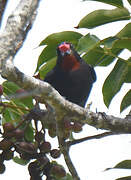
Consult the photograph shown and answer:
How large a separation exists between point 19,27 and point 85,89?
72.6 inches

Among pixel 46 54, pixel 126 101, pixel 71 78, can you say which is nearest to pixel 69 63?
pixel 71 78

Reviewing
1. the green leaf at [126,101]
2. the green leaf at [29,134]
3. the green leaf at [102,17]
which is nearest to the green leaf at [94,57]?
the green leaf at [102,17]

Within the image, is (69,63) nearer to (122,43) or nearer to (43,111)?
(122,43)

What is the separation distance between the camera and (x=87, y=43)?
2705 mm

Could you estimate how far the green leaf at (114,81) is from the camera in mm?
3091

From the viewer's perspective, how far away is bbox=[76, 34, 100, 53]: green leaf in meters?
2.66

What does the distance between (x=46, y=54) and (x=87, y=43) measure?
0.63m

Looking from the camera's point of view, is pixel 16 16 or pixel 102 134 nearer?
pixel 16 16

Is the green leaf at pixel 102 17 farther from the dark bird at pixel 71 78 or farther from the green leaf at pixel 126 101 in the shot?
the dark bird at pixel 71 78

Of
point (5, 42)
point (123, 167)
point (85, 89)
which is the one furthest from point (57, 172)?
point (85, 89)

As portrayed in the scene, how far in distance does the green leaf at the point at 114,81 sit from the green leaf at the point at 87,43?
15.3 inches

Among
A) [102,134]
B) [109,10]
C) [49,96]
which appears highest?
[109,10]

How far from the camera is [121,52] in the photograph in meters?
3.17

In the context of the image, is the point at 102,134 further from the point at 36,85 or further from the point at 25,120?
the point at 36,85
